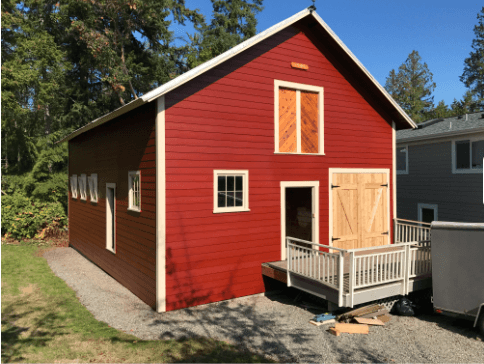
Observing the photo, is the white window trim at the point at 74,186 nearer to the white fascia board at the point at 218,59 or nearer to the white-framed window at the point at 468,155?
the white fascia board at the point at 218,59

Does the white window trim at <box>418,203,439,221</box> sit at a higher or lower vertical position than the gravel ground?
higher

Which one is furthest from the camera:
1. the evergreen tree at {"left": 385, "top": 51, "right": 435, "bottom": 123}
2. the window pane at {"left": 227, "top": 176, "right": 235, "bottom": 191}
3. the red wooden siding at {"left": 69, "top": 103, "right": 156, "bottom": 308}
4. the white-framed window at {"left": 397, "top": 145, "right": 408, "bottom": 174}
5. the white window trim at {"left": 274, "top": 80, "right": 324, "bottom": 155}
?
the evergreen tree at {"left": 385, "top": 51, "right": 435, "bottom": 123}

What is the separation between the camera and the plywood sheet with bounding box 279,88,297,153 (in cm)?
1041

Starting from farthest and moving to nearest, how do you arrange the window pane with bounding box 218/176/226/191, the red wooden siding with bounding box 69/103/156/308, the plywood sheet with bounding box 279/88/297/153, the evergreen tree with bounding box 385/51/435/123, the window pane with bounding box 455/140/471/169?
1. the evergreen tree with bounding box 385/51/435/123
2. the window pane with bounding box 455/140/471/169
3. the plywood sheet with bounding box 279/88/297/153
4. the window pane with bounding box 218/176/226/191
5. the red wooden siding with bounding box 69/103/156/308

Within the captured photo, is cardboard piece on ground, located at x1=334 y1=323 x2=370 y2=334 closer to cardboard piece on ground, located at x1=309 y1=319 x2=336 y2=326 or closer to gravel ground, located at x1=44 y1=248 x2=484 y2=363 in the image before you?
gravel ground, located at x1=44 y1=248 x2=484 y2=363

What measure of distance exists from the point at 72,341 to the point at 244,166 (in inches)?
215

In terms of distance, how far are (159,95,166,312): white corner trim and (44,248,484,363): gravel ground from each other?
0.64m

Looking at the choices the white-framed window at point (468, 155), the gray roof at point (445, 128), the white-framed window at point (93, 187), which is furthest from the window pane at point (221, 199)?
the white-framed window at point (468, 155)

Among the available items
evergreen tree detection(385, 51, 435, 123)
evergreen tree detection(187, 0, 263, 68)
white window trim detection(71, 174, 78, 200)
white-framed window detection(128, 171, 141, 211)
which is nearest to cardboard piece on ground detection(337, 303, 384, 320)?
white-framed window detection(128, 171, 141, 211)

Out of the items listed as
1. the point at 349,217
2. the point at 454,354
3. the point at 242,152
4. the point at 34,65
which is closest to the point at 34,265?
the point at 242,152

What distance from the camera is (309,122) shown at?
35.5 ft

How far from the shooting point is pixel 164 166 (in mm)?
8594

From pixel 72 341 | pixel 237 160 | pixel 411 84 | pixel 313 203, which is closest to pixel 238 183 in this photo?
pixel 237 160

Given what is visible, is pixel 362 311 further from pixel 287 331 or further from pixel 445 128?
pixel 445 128
